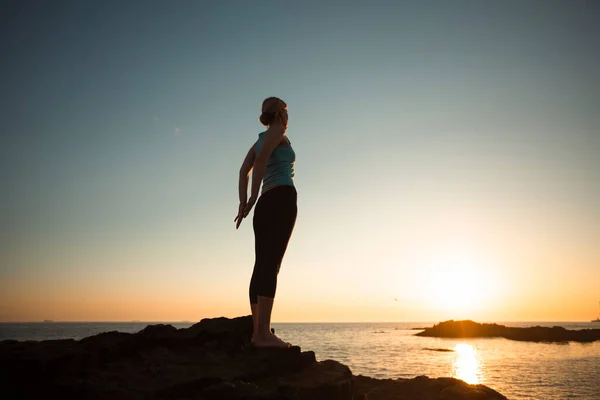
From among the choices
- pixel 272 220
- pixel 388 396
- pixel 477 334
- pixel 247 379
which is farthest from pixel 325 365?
pixel 477 334

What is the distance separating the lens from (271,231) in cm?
536

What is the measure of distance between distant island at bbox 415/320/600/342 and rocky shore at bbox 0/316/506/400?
110214 mm

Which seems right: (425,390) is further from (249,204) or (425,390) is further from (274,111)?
(274,111)

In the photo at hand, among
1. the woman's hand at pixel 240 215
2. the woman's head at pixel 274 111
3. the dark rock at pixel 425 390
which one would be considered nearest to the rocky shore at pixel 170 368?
the woman's hand at pixel 240 215

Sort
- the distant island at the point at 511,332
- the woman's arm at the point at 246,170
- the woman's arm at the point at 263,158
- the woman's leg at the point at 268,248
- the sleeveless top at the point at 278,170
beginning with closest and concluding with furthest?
the woman's leg at the point at 268,248, the woman's arm at the point at 263,158, the sleeveless top at the point at 278,170, the woman's arm at the point at 246,170, the distant island at the point at 511,332

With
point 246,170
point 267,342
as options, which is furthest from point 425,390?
point 246,170

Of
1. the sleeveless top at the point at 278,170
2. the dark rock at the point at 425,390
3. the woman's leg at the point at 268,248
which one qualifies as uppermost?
the sleeveless top at the point at 278,170

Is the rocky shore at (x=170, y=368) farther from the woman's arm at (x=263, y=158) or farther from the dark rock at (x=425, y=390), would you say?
the dark rock at (x=425, y=390)

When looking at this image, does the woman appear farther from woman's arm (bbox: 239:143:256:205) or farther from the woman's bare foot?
woman's arm (bbox: 239:143:256:205)

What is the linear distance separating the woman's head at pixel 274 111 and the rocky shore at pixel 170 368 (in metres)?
3.00

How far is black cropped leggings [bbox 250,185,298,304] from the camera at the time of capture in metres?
5.27

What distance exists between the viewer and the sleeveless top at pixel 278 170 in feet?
18.1

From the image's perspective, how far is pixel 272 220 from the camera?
5.38 meters

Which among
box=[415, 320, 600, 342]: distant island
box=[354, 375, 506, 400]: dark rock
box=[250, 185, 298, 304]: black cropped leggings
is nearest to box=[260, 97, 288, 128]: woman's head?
box=[250, 185, 298, 304]: black cropped leggings
